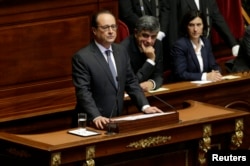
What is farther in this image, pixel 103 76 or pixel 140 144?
pixel 103 76

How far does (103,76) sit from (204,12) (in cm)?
223

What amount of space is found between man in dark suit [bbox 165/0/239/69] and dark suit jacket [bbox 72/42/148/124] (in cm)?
171

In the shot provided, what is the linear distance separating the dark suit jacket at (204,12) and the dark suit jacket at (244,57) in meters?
0.57

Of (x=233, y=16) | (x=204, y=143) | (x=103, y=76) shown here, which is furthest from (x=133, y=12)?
(x=204, y=143)

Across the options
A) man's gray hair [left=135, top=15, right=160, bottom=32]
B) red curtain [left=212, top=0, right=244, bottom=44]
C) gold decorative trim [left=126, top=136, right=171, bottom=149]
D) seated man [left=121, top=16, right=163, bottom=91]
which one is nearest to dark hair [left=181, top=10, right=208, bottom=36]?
seated man [left=121, top=16, right=163, bottom=91]

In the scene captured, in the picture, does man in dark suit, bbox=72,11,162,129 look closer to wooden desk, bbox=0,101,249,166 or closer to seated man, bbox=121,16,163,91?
wooden desk, bbox=0,101,249,166

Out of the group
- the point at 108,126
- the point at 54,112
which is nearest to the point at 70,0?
the point at 54,112

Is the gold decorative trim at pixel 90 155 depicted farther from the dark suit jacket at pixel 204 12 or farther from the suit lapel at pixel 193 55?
the dark suit jacket at pixel 204 12

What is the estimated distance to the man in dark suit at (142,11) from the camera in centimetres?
760

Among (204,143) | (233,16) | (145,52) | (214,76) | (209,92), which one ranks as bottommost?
(204,143)

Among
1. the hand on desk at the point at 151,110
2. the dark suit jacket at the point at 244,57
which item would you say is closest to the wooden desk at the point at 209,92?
the dark suit jacket at the point at 244,57

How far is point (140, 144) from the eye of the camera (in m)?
5.70

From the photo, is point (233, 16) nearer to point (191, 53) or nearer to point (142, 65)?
point (191, 53)

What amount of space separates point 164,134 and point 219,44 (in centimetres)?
285
